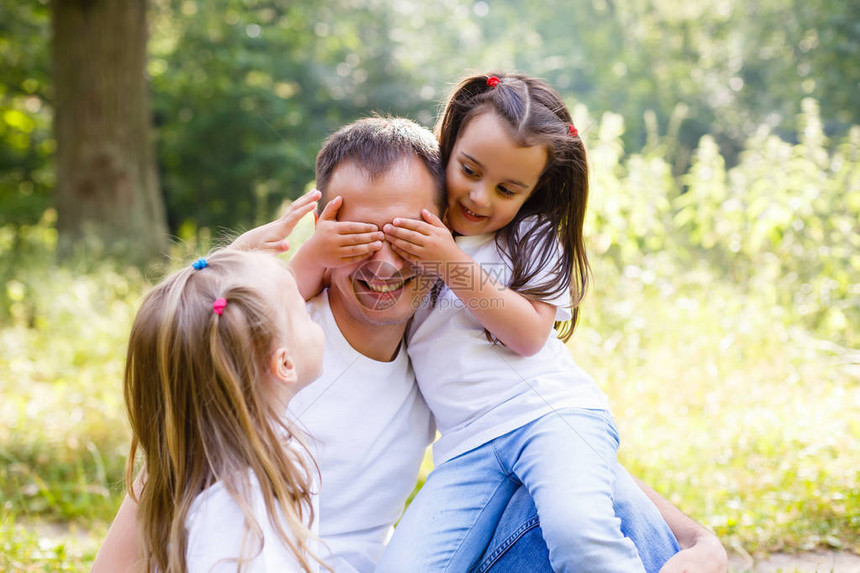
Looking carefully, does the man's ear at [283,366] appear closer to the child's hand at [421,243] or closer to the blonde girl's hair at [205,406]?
the blonde girl's hair at [205,406]

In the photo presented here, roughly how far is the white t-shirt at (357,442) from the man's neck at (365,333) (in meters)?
0.02

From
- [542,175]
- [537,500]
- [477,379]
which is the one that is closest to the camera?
[537,500]

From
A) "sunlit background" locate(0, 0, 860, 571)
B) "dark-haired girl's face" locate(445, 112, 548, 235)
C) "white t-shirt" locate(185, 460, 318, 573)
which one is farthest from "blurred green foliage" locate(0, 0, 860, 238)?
"white t-shirt" locate(185, 460, 318, 573)

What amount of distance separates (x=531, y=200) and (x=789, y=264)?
3.14 m

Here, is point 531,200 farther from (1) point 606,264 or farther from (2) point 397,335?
(1) point 606,264

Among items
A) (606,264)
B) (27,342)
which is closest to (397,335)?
(606,264)

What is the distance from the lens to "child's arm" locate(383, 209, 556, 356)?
193 centimetres

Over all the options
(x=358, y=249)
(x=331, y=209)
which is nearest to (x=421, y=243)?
(x=358, y=249)

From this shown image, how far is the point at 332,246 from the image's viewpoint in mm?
1934

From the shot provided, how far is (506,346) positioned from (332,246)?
1.94 feet

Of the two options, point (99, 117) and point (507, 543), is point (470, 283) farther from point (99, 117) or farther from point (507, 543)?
point (99, 117)

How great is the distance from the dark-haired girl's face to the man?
8 centimetres

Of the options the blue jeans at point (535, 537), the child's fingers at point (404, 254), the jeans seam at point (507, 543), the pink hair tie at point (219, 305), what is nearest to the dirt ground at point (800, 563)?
the blue jeans at point (535, 537)

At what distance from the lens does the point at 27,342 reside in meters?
5.08
